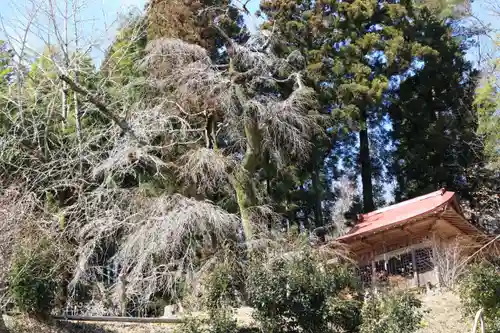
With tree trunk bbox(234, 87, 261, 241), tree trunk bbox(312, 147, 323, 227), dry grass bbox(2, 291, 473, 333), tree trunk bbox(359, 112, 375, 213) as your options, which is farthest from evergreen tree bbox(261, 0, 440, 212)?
dry grass bbox(2, 291, 473, 333)

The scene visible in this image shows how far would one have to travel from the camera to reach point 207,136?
45.1 feet

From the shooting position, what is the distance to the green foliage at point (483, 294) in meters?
9.39

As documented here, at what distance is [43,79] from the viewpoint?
566 inches

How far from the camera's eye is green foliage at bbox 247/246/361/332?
29.6ft

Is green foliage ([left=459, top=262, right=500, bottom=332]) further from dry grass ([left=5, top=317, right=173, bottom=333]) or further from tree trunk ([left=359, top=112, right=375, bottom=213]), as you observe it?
tree trunk ([left=359, top=112, right=375, bottom=213])

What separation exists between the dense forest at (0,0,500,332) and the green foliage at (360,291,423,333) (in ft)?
5.87

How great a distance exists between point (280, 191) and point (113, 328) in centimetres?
803

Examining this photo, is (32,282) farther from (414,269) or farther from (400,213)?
(400,213)

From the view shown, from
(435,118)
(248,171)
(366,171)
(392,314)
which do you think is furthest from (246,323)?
(435,118)

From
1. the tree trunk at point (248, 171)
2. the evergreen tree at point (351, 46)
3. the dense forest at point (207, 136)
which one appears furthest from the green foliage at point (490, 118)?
the tree trunk at point (248, 171)

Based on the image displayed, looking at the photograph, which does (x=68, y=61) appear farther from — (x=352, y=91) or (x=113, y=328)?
(x=352, y=91)

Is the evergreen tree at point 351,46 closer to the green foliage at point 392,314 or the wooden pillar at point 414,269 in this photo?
the wooden pillar at point 414,269

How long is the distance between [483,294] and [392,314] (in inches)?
71.2

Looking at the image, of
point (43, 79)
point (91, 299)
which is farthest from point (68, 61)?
point (91, 299)
